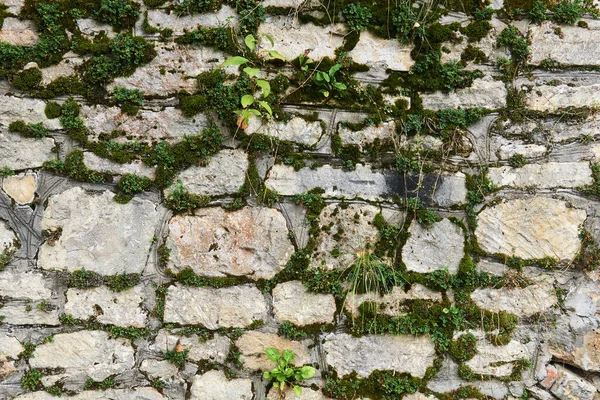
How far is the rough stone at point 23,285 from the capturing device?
236 centimetres

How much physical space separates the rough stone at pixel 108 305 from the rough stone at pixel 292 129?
4.16 feet

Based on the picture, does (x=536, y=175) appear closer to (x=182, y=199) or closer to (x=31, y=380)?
(x=182, y=199)

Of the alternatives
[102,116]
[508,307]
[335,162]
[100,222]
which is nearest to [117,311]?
[100,222]

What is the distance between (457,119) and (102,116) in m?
2.21

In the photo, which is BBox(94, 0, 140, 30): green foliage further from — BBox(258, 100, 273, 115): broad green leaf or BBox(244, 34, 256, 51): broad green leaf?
BBox(258, 100, 273, 115): broad green leaf

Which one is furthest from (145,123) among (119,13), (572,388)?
(572,388)

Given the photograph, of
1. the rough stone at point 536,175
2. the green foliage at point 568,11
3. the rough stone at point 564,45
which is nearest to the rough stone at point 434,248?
the rough stone at point 536,175

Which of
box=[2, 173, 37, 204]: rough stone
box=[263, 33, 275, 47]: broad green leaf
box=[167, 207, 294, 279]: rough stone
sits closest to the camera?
box=[263, 33, 275, 47]: broad green leaf

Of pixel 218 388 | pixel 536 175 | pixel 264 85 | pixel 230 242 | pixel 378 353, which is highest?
pixel 264 85

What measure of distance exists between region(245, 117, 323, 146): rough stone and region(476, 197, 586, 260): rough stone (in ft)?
3.99

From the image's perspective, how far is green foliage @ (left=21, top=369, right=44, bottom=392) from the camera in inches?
Answer: 93.6

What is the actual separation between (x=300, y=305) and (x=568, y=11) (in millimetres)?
2553

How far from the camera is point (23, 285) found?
237cm

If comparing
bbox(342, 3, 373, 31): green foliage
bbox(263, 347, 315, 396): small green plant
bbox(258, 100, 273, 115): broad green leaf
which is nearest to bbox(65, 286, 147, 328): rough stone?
bbox(263, 347, 315, 396): small green plant
